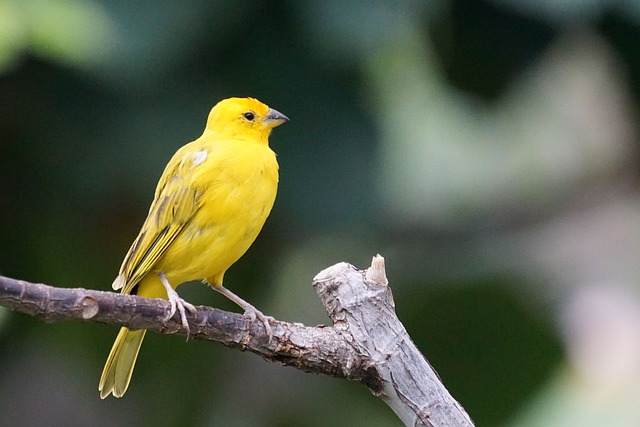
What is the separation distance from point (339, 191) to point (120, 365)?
1914 mm

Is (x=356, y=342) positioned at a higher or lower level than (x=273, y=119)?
lower

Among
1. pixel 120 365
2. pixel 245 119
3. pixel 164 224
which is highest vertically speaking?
pixel 245 119

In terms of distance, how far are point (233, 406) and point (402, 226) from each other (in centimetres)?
149

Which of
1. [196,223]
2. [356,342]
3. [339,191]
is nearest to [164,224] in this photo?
[196,223]

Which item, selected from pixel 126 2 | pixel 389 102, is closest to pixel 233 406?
pixel 389 102

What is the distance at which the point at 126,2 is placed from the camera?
5.74 meters

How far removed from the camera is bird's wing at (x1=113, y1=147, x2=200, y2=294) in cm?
472

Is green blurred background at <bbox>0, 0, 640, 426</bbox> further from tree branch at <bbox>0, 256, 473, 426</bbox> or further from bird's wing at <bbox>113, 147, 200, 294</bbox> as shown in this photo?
tree branch at <bbox>0, 256, 473, 426</bbox>

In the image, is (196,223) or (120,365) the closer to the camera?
(196,223)

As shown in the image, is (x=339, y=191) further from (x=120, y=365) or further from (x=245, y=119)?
(x=120, y=365)

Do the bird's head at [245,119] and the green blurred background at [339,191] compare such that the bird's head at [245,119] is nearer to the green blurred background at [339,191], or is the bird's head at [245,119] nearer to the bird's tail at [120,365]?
the green blurred background at [339,191]

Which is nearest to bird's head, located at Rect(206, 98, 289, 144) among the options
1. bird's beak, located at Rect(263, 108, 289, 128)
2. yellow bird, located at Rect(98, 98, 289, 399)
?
bird's beak, located at Rect(263, 108, 289, 128)

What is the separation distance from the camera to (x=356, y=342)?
3.94 m

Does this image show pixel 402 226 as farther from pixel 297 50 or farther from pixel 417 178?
pixel 297 50
